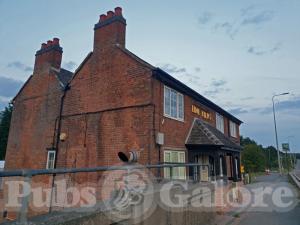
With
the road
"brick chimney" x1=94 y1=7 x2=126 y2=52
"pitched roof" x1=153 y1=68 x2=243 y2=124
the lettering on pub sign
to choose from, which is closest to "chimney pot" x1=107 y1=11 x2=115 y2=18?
"brick chimney" x1=94 y1=7 x2=126 y2=52

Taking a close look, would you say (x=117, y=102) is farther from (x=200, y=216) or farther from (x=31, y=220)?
(x=31, y=220)

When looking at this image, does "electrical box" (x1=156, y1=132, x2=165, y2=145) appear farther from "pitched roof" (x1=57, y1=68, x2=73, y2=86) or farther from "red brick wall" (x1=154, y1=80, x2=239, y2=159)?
"pitched roof" (x1=57, y1=68, x2=73, y2=86)

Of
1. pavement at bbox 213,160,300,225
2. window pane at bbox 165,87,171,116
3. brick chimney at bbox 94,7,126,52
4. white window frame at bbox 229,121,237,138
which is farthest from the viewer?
white window frame at bbox 229,121,237,138

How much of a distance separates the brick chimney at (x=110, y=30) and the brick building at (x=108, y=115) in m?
0.05

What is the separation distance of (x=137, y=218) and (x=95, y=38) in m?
11.8

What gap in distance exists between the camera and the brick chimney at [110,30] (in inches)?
547

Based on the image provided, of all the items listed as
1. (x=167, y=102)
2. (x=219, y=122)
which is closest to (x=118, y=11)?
(x=167, y=102)

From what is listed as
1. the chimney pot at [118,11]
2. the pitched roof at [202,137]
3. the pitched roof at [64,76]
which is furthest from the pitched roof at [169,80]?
the pitched roof at [64,76]

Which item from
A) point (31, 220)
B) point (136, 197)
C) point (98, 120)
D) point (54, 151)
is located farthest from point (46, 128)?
point (31, 220)

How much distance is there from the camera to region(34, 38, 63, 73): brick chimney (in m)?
17.3

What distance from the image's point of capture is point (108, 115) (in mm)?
13195

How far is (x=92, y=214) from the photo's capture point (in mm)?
4094

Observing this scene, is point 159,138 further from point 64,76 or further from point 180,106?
point 64,76

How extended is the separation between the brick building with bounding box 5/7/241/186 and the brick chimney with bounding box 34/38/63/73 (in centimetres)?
6
